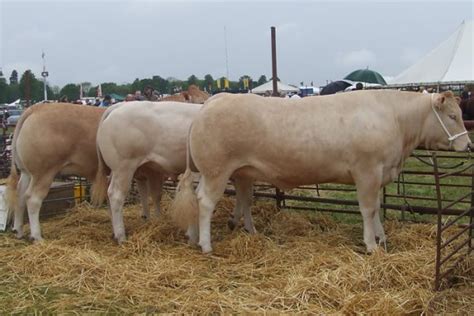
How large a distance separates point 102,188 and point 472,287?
426 cm

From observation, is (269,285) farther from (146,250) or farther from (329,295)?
(146,250)

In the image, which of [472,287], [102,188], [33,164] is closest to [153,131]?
[102,188]

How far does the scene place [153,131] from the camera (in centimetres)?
640

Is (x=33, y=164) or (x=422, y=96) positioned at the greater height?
(x=422, y=96)

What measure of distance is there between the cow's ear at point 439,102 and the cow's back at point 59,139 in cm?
390

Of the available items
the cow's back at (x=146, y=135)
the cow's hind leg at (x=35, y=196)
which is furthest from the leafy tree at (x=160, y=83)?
the cow's back at (x=146, y=135)

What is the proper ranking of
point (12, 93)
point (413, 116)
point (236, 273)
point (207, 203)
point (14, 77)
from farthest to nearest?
point (14, 77)
point (12, 93)
point (207, 203)
point (413, 116)
point (236, 273)

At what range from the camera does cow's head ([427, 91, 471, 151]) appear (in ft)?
18.6

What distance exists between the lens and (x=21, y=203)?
6.97 meters

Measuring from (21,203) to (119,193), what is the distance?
1.47 m

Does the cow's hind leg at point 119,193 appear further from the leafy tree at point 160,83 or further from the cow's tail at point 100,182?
the leafy tree at point 160,83

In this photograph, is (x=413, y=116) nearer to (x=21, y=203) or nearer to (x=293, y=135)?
(x=293, y=135)

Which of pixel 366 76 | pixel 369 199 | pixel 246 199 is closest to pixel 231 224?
pixel 246 199

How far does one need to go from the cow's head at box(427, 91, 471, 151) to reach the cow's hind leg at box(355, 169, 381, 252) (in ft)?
2.86
